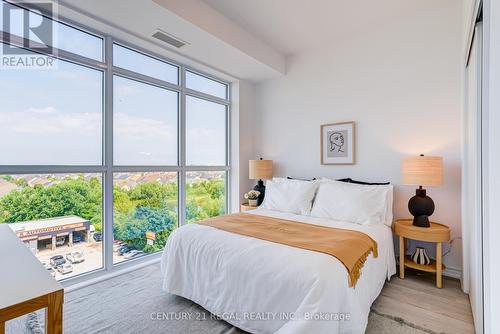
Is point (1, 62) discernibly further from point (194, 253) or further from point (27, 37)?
point (194, 253)

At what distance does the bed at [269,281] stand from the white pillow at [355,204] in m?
0.20

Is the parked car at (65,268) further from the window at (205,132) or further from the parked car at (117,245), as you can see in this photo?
the window at (205,132)

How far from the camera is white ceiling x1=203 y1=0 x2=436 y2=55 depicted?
8.73 feet

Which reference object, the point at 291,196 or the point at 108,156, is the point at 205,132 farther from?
the point at 291,196

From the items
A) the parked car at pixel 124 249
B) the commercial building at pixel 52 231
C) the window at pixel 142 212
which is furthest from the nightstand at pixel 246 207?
the commercial building at pixel 52 231

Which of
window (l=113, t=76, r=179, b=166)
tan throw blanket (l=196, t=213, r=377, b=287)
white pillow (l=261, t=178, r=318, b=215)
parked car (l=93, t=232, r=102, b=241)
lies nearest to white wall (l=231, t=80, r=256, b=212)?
white pillow (l=261, t=178, r=318, b=215)

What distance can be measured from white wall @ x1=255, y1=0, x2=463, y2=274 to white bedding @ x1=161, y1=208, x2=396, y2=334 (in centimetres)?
108

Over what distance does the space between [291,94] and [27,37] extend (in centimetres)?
320

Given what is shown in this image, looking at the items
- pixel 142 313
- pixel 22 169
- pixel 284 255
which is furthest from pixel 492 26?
pixel 22 169

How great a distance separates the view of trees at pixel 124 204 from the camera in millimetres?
2252

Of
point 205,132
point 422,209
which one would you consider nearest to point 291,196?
point 422,209

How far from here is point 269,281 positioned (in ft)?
5.18

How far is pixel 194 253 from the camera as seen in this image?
2.03m

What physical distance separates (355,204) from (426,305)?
101 centimetres
